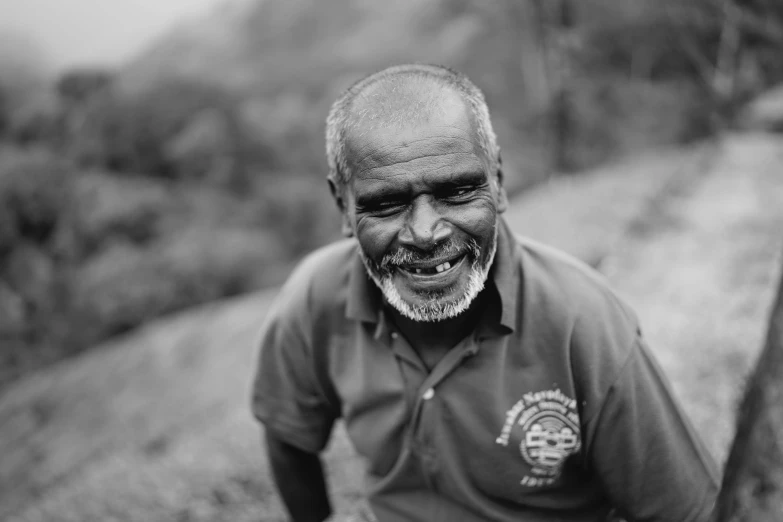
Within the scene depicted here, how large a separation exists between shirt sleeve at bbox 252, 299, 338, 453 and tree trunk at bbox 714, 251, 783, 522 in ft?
5.23

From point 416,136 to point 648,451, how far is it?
1077 millimetres

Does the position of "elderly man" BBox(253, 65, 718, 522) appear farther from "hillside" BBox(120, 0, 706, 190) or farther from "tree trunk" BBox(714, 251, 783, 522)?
"hillside" BBox(120, 0, 706, 190)

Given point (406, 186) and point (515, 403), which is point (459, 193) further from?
point (515, 403)

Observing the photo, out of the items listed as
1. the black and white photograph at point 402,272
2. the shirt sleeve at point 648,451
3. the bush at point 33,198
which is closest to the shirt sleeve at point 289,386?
the black and white photograph at point 402,272

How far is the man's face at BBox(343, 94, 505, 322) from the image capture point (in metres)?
1.42

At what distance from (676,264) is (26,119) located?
54.0 ft

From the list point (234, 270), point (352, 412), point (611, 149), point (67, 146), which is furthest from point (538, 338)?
point (67, 146)

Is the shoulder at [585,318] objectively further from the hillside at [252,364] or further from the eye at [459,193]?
the hillside at [252,364]

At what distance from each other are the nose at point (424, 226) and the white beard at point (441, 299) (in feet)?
0.47

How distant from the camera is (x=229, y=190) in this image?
48.8 feet

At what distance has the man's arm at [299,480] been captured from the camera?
2139mm

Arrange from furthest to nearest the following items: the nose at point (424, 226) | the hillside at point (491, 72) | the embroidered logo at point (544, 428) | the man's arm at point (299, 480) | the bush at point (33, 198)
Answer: the hillside at point (491, 72) < the bush at point (33, 198) < the man's arm at point (299, 480) < the embroidered logo at point (544, 428) < the nose at point (424, 226)

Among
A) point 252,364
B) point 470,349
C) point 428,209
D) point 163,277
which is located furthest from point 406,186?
point 163,277

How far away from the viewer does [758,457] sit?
2.17 m
